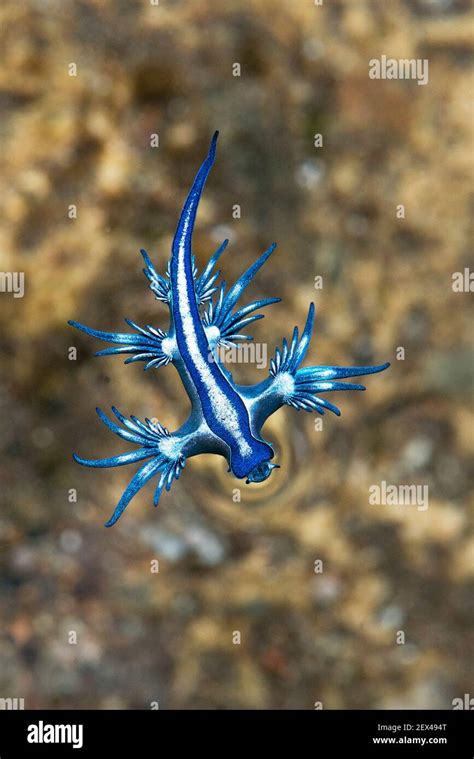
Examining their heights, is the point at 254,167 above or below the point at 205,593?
above

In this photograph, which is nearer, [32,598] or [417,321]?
[417,321]

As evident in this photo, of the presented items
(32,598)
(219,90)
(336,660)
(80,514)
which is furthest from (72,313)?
(336,660)

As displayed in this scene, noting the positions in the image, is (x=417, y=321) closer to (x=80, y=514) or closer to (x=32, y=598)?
(x=80, y=514)
